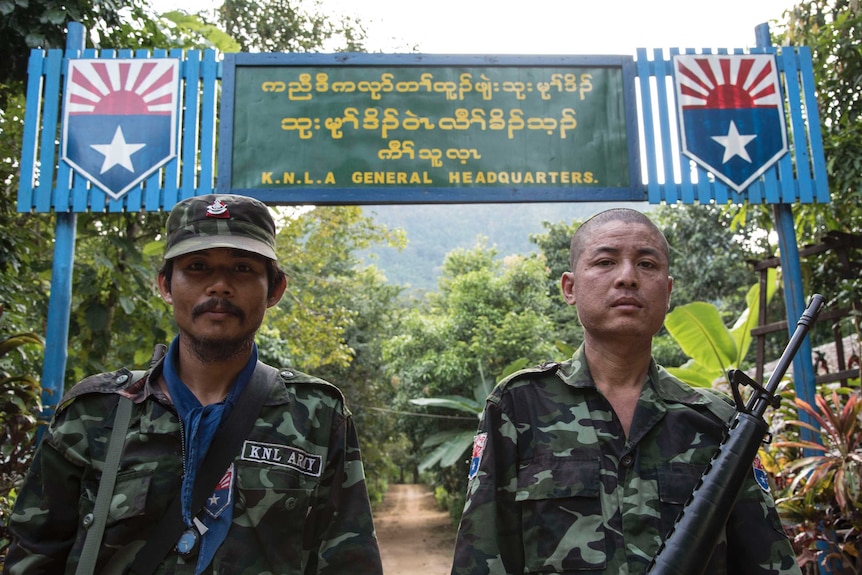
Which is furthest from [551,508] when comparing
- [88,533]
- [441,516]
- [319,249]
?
[441,516]

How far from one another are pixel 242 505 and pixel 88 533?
356mm

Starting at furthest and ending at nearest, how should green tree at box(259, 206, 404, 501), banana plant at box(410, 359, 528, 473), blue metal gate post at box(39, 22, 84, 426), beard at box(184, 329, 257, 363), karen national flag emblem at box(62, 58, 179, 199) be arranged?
banana plant at box(410, 359, 528, 473)
green tree at box(259, 206, 404, 501)
karen national flag emblem at box(62, 58, 179, 199)
blue metal gate post at box(39, 22, 84, 426)
beard at box(184, 329, 257, 363)

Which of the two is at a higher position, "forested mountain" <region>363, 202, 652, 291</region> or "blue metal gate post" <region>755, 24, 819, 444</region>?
"forested mountain" <region>363, 202, 652, 291</region>

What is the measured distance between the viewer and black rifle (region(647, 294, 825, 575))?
169 centimetres

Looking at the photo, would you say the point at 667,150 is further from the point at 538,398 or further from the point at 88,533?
the point at 88,533

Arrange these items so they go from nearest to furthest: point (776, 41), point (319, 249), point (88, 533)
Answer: point (88, 533) → point (776, 41) → point (319, 249)

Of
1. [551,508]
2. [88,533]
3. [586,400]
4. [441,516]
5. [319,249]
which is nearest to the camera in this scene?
[88,533]

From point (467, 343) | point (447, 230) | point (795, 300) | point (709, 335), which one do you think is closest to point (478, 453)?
point (795, 300)

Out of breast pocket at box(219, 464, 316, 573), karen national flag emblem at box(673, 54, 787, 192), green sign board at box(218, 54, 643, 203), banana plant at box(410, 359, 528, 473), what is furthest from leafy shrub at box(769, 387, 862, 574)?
banana plant at box(410, 359, 528, 473)

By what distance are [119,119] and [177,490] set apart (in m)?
Result: 3.80

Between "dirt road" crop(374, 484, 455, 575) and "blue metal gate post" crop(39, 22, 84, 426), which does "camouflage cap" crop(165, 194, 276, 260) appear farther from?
"dirt road" crop(374, 484, 455, 575)

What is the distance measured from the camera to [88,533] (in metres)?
1.68

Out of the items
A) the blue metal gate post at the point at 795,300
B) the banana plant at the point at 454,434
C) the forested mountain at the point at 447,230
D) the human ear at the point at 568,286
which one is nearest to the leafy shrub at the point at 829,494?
the blue metal gate post at the point at 795,300

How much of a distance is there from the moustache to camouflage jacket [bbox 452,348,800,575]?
766 mm
